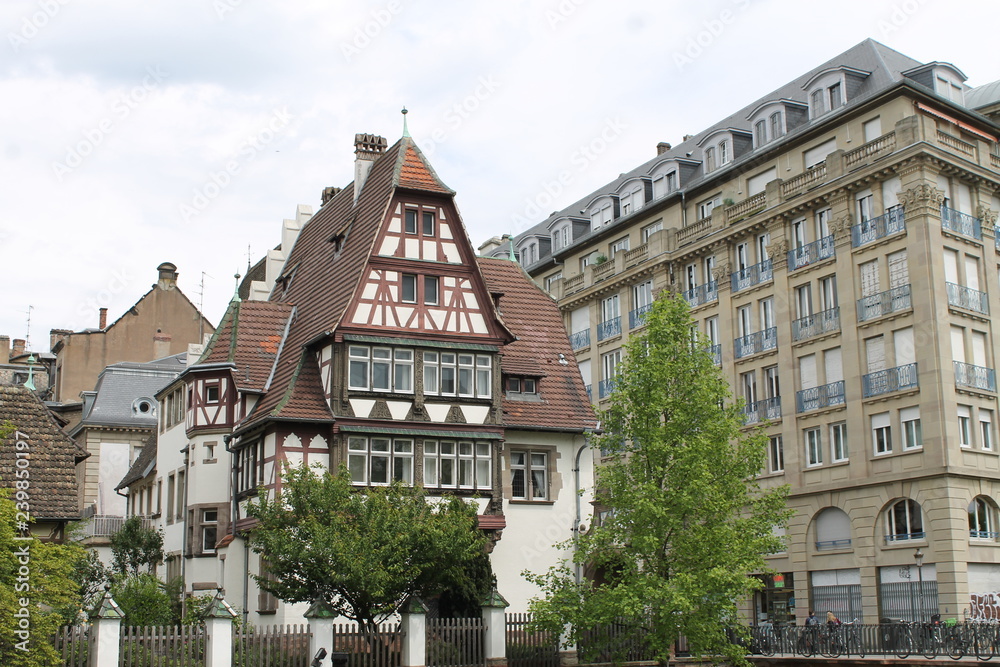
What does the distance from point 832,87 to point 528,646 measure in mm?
31762

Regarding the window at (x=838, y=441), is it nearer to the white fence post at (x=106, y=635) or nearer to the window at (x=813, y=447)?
the window at (x=813, y=447)

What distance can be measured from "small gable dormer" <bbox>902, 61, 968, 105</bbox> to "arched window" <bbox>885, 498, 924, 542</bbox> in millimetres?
17441

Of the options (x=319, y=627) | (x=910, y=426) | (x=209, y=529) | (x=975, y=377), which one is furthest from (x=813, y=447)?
(x=319, y=627)

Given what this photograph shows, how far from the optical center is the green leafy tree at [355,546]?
88.7 ft

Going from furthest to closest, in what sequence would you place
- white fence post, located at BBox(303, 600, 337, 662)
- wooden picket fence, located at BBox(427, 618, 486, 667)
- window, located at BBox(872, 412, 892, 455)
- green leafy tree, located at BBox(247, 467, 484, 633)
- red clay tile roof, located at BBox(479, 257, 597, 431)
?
window, located at BBox(872, 412, 892, 455) < red clay tile roof, located at BBox(479, 257, 597, 431) < wooden picket fence, located at BBox(427, 618, 486, 667) < green leafy tree, located at BBox(247, 467, 484, 633) < white fence post, located at BBox(303, 600, 337, 662)

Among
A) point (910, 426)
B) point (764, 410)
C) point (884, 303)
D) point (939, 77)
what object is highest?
point (939, 77)

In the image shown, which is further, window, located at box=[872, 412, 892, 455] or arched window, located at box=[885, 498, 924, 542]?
window, located at box=[872, 412, 892, 455]

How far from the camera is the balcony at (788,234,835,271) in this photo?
4994 centimetres

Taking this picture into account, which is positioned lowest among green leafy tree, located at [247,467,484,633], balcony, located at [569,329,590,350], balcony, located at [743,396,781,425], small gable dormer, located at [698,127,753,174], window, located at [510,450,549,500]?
green leafy tree, located at [247,467,484,633]

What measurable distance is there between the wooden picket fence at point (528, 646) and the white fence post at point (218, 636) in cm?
790

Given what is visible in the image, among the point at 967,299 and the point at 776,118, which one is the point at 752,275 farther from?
→ the point at 967,299

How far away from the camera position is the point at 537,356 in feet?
133

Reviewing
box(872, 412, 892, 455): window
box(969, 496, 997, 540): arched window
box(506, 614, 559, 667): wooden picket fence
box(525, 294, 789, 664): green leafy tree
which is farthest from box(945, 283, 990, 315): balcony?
box(506, 614, 559, 667): wooden picket fence

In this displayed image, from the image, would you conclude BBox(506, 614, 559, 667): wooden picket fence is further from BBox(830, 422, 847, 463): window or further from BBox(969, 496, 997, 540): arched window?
BBox(830, 422, 847, 463): window
